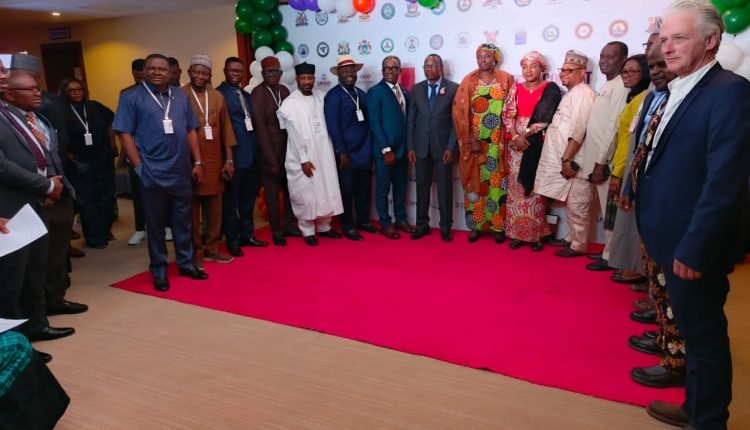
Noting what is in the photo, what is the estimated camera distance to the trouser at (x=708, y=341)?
6.22 ft

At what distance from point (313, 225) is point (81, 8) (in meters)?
5.16

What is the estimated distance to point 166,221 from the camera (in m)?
4.03

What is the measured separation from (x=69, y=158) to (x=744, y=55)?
550 centimetres

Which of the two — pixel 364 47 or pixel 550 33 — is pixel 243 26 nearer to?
pixel 364 47

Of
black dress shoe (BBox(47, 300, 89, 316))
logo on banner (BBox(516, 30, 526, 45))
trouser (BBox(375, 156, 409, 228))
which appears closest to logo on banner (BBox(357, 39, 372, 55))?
trouser (BBox(375, 156, 409, 228))

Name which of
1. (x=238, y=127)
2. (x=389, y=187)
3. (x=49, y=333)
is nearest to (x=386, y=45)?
(x=389, y=187)

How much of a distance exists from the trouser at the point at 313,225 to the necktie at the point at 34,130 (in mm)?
2379

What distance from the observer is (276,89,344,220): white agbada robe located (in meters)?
4.86

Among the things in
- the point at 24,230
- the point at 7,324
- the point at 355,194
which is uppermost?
the point at 24,230

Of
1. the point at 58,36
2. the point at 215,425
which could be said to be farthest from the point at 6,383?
the point at 58,36

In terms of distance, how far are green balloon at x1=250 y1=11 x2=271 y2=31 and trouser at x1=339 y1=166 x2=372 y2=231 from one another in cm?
191

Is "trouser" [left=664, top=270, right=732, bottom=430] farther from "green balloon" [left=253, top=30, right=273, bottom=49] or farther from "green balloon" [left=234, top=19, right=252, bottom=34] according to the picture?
"green balloon" [left=234, top=19, right=252, bottom=34]

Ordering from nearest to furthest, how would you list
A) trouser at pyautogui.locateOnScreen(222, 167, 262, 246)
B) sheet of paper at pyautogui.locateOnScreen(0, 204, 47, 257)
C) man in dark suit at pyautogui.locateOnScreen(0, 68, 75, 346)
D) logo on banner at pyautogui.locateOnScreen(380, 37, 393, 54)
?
1. sheet of paper at pyautogui.locateOnScreen(0, 204, 47, 257)
2. man in dark suit at pyautogui.locateOnScreen(0, 68, 75, 346)
3. trouser at pyautogui.locateOnScreen(222, 167, 262, 246)
4. logo on banner at pyautogui.locateOnScreen(380, 37, 393, 54)

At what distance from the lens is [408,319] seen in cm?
334
